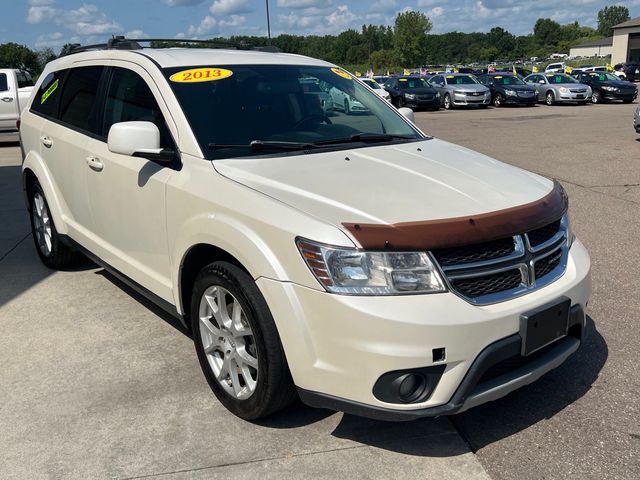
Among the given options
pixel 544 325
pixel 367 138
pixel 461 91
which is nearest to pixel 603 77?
pixel 461 91

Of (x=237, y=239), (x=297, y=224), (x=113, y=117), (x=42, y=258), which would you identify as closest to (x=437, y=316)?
(x=297, y=224)

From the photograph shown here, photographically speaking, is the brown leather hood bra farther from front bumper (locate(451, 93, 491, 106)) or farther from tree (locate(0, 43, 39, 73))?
tree (locate(0, 43, 39, 73))

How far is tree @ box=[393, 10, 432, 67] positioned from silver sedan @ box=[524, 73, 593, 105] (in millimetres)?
70406

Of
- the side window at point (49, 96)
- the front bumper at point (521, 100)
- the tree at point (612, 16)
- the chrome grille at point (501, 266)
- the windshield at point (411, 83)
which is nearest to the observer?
the chrome grille at point (501, 266)

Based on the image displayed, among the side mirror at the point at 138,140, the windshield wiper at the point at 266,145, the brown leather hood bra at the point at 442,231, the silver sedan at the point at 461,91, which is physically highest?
the side mirror at the point at 138,140

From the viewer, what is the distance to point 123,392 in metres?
3.54

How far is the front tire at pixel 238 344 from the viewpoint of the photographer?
9.32ft

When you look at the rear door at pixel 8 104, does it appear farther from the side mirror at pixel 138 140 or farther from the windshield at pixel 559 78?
the windshield at pixel 559 78

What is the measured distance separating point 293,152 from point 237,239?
83 centimetres

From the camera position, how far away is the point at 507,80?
28.8 meters

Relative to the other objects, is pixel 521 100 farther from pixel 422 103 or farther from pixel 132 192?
pixel 132 192

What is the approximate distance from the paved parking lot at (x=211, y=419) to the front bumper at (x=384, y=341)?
0.37 meters

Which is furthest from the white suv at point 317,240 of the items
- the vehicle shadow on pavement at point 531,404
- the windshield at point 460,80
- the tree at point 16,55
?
the tree at point 16,55

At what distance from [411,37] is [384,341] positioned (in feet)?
327
